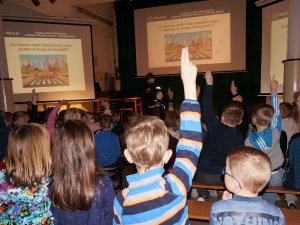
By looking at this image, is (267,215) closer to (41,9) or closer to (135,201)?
(135,201)

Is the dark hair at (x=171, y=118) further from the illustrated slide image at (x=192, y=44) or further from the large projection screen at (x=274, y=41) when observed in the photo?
the illustrated slide image at (x=192, y=44)

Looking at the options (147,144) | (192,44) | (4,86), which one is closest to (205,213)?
(147,144)

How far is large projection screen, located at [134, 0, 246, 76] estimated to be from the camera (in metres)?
8.10

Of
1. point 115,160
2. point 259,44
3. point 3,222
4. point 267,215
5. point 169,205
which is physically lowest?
point 115,160

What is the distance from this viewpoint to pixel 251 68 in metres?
8.39

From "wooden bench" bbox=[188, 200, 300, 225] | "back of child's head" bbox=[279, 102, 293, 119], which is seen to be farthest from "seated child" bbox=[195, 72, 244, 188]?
"back of child's head" bbox=[279, 102, 293, 119]

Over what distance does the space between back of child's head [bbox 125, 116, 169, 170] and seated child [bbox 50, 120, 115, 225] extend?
36 cm

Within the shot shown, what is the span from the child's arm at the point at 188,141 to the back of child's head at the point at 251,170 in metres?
0.25

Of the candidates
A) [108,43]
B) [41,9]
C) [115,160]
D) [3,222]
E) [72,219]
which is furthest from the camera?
[108,43]

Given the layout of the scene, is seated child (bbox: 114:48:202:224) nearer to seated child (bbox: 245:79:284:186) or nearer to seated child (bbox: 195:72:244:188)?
seated child (bbox: 195:72:244:188)

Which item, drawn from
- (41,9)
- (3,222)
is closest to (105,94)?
(41,9)

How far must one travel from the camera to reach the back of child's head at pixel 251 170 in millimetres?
1229

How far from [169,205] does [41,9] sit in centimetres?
774

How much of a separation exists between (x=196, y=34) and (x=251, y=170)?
7615mm
